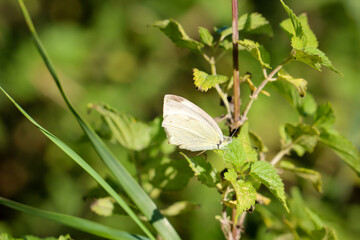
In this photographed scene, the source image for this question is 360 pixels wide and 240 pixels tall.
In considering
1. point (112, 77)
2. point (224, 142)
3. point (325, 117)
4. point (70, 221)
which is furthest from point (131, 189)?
point (112, 77)

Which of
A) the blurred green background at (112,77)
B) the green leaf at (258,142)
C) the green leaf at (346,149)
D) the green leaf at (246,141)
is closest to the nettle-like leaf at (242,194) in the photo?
the green leaf at (246,141)

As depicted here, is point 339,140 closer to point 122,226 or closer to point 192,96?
point 122,226

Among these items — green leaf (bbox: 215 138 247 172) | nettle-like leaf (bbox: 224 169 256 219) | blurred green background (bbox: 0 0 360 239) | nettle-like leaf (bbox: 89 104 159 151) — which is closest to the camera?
nettle-like leaf (bbox: 224 169 256 219)

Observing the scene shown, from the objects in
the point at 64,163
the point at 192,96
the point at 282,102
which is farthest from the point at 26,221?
the point at 282,102

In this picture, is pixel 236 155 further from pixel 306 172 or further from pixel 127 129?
pixel 127 129

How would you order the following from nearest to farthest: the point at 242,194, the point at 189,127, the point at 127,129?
the point at 242,194 < the point at 189,127 < the point at 127,129

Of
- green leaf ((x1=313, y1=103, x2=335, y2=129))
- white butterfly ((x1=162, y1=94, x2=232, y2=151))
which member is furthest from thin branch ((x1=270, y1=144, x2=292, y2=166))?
white butterfly ((x1=162, y1=94, x2=232, y2=151))

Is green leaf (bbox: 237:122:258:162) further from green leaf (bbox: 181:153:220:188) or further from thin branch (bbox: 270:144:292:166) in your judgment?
thin branch (bbox: 270:144:292:166)
